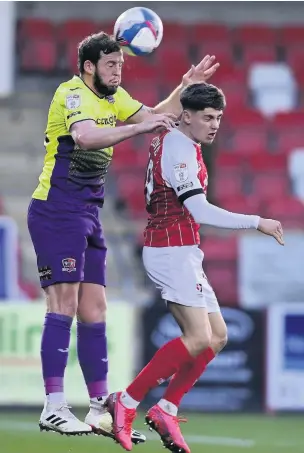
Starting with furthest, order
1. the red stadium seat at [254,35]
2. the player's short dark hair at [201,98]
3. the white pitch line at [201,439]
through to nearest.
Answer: the red stadium seat at [254,35] < the white pitch line at [201,439] < the player's short dark hair at [201,98]

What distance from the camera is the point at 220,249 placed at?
38.7ft

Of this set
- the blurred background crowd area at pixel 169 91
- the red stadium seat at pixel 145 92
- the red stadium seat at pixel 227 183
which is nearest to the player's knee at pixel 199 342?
the blurred background crowd area at pixel 169 91

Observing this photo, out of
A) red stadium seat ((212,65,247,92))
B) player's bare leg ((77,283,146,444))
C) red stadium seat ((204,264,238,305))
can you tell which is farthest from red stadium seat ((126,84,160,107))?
player's bare leg ((77,283,146,444))

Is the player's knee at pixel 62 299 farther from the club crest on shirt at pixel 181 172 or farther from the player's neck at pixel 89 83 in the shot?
the player's neck at pixel 89 83

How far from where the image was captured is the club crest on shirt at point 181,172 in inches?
239

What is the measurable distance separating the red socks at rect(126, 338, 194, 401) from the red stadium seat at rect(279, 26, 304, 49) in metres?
9.30

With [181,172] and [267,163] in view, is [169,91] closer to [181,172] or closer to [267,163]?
[267,163]

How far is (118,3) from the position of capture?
14.8 metres

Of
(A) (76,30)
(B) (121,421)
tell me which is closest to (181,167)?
(B) (121,421)

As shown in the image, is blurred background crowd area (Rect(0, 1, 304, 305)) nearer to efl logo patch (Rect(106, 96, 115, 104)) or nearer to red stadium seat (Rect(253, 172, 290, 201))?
red stadium seat (Rect(253, 172, 290, 201))

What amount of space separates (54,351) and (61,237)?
57 cm

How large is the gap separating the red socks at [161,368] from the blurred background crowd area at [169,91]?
517 cm

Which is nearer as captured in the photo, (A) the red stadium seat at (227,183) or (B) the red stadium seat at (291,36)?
(A) the red stadium seat at (227,183)

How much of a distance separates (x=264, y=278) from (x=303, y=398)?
4.23 ft
